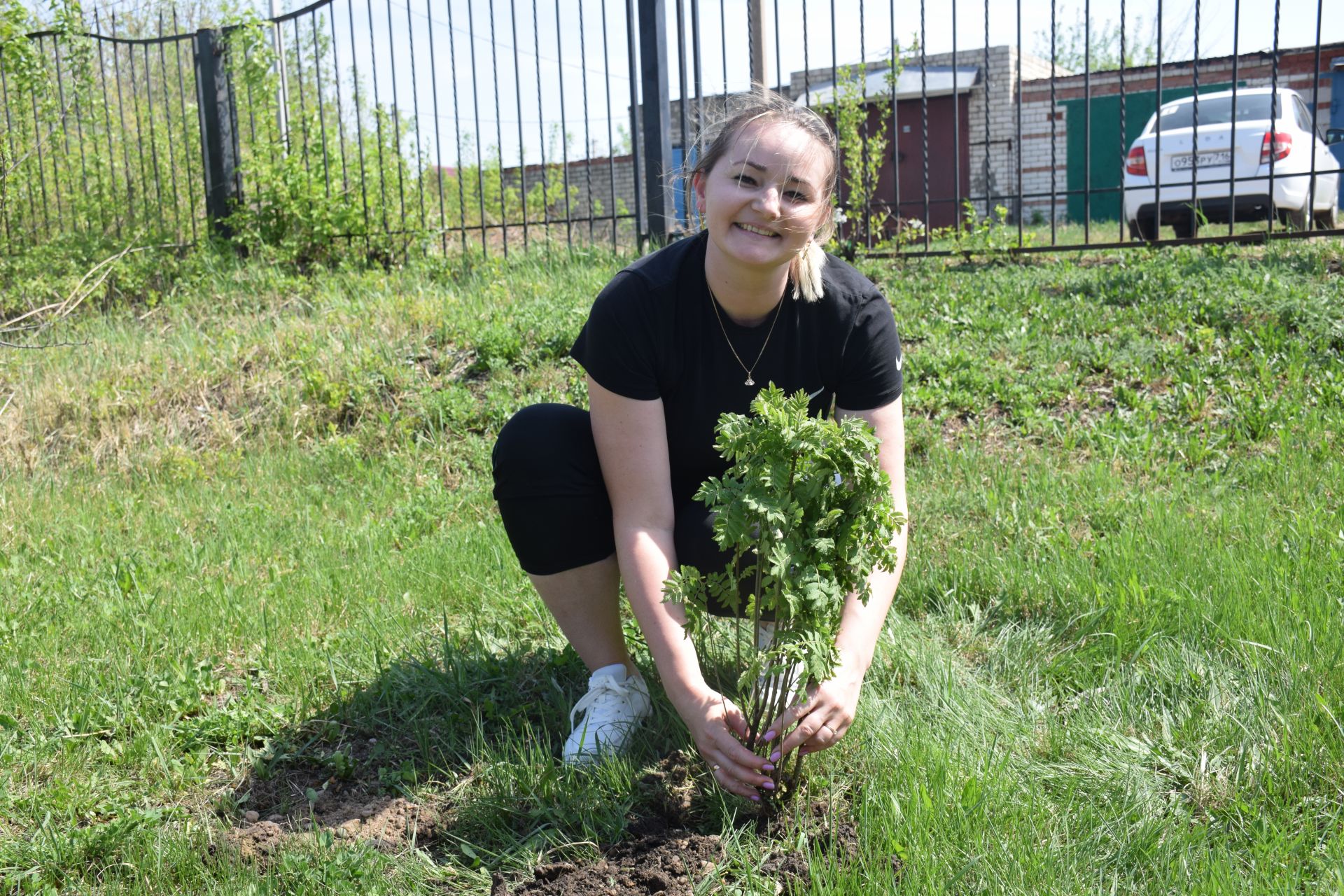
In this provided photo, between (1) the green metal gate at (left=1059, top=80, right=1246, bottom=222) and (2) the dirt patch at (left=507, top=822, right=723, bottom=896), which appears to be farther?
(1) the green metal gate at (left=1059, top=80, right=1246, bottom=222)

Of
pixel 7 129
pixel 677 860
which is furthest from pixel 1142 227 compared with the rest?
pixel 7 129

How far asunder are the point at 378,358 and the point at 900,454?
3618mm

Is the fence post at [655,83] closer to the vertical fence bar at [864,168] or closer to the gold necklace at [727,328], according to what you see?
the vertical fence bar at [864,168]

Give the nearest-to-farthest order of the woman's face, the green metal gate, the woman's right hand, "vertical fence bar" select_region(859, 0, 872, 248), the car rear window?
1. the woman's right hand
2. the woman's face
3. "vertical fence bar" select_region(859, 0, 872, 248)
4. the car rear window
5. the green metal gate

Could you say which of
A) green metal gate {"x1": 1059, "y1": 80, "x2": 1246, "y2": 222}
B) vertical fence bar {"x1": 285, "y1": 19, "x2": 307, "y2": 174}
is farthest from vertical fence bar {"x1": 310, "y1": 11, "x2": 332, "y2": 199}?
green metal gate {"x1": 1059, "y1": 80, "x2": 1246, "y2": 222}

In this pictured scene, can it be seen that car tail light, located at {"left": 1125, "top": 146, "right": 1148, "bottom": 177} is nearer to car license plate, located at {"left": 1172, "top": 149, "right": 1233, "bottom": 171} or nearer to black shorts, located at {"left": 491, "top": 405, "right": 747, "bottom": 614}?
car license plate, located at {"left": 1172, "top": 149, "right": 1233, "bottom": 171}

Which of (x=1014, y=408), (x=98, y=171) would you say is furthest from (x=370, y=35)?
(x=1014, y=408)

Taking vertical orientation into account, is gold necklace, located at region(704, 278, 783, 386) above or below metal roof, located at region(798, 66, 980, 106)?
below

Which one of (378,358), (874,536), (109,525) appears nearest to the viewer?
(874,536)

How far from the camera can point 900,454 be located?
2316mm

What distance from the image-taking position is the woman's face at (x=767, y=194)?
214 cm

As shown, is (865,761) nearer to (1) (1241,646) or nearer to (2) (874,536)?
(2) (874,536)

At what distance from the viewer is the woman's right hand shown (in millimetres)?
1825

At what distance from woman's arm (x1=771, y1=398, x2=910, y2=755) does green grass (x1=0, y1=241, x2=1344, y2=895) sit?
0.18 metres
